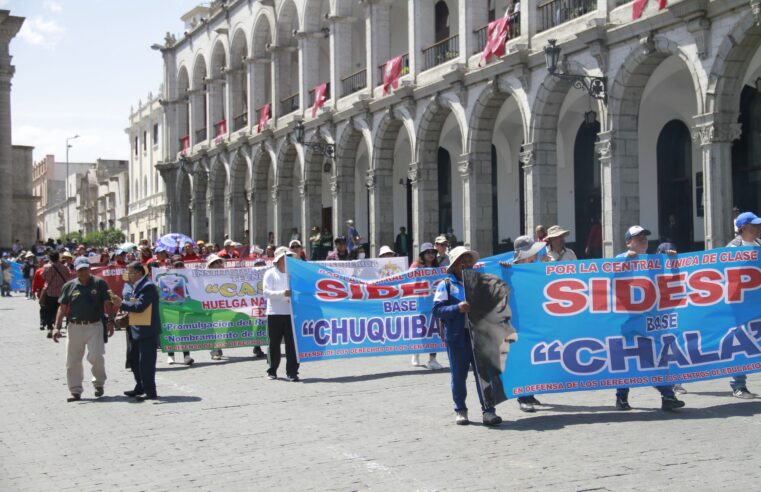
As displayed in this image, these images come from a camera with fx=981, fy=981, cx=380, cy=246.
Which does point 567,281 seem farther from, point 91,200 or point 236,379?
point 91,200

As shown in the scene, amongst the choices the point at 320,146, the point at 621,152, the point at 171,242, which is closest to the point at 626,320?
the point at 621,152

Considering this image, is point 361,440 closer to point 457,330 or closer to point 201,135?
point 457,330

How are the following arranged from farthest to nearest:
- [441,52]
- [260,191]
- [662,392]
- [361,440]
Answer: [260,191]
[441,52]
[662,392]
[361,440]

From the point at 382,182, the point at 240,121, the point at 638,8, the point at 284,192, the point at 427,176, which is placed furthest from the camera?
the point at 240,121

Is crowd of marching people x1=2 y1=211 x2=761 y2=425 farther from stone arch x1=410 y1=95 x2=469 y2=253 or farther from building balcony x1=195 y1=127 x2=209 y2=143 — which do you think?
building balcony x1=195 y1=127 x2=209 y2=143

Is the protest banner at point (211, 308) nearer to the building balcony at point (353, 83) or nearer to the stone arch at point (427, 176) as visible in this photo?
the stone arch at point (427, 176)

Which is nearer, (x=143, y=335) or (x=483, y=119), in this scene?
(x=143, y=335)

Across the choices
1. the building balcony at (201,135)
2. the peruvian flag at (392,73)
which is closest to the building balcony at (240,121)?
the building balcony at (201,135)

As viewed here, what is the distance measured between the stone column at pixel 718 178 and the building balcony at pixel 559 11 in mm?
5159

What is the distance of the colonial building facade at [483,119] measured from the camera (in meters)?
19.2

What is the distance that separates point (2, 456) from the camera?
8461 mm

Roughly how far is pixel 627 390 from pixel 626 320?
2.27ft

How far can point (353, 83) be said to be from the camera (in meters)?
33.4

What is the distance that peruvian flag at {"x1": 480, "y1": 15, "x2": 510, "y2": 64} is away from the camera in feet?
79.5
